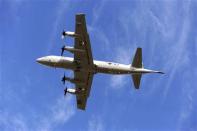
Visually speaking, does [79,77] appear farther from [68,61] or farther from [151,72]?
[151,72]

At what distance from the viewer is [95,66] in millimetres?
104438

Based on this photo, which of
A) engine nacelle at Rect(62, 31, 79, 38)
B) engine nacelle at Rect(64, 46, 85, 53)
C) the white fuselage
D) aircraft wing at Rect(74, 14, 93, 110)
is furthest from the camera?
engine nacelle at Rect(64, 46, 85, 53)

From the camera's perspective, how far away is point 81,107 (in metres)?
115

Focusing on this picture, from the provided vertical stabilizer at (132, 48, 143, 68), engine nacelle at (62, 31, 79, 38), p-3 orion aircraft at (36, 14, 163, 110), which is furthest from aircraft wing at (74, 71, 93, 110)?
vertical stabilizer at (132, 48, 143, 68)

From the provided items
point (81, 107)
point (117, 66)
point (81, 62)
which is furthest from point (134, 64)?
point (81, 107)

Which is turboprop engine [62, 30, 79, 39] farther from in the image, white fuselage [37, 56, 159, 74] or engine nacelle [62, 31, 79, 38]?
white fuselage [37, 56, 159, 74]

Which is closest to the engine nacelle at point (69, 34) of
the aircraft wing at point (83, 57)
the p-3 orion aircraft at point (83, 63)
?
the p-3 orion aircraft at point (83, 63)

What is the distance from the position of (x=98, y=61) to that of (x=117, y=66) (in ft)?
13.7

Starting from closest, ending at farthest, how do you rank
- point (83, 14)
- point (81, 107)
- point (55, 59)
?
point (83, 14), point (55, 59), point (81, 107)

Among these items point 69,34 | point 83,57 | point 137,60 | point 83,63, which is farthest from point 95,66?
point 137,60

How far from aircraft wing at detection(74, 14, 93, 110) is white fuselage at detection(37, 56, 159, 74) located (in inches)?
30.3

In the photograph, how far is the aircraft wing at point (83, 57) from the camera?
100875mm

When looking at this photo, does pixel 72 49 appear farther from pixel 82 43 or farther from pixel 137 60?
pixel 137 60

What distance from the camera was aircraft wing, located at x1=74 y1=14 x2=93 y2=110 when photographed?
331 ft
